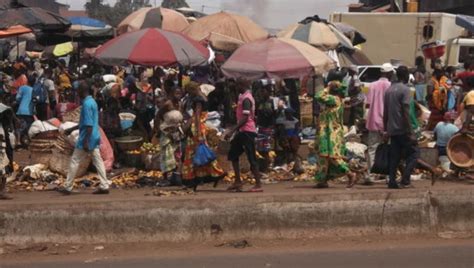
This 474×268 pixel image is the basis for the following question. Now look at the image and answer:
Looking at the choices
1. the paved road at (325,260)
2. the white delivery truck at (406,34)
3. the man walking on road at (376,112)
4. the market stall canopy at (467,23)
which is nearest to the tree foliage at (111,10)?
the white delivery truck at (406,34)

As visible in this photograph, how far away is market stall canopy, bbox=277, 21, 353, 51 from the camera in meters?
14.2

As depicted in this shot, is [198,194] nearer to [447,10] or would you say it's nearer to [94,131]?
[94,131]

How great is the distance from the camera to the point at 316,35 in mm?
14312

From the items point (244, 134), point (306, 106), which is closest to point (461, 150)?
point (244, 134)

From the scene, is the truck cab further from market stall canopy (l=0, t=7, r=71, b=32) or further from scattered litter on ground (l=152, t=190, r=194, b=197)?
scattered litter on ground (l=152, t=190, r=194, b=197)

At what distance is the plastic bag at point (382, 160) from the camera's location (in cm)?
922

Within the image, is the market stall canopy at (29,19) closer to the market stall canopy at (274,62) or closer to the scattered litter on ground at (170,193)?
the market stall canopy at (274,62)

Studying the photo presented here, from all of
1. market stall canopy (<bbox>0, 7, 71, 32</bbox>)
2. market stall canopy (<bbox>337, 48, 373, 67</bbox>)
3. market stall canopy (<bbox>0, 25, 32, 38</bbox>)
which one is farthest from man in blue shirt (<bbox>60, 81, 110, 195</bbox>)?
market stall canopy (<bbox>337, 48, 373, 67</bbox>)

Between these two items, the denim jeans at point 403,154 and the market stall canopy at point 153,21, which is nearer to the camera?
the denim jeans at point 403,154

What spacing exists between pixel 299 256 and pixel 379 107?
3.28 meters

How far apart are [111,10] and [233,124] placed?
66729 mm

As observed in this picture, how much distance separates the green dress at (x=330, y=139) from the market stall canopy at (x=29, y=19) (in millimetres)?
5083

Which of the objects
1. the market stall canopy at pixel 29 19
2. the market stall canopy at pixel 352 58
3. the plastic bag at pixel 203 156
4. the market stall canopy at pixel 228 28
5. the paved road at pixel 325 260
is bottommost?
the paved road at pixel 325 260

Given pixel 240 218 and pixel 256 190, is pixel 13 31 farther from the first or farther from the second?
pixel 240 218
